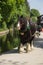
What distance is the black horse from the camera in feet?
29.8

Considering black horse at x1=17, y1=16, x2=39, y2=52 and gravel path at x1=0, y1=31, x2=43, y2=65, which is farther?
black horse at x1=17, y1=16, x2=39, y2=52

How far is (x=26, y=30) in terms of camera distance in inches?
367

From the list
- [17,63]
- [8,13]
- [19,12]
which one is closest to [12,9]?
[8,13]

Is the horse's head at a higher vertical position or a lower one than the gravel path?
higher

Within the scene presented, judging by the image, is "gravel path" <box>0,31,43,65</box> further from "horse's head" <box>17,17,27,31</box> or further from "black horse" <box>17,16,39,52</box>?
"horse's head" <box>17,17,27,31</box>

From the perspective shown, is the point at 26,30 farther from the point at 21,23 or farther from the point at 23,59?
the point at 23,59

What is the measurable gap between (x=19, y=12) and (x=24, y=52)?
14.2 meters

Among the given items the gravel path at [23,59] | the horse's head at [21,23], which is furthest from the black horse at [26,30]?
the gravel path at [23,59]

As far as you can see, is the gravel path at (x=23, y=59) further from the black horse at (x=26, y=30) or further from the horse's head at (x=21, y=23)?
the horse's head at (x=21, y=23)

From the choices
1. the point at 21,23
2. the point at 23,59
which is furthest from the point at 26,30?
the point at 23,59

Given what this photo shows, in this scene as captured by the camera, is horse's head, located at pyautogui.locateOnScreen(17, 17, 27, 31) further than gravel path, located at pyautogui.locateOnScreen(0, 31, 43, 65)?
Yes

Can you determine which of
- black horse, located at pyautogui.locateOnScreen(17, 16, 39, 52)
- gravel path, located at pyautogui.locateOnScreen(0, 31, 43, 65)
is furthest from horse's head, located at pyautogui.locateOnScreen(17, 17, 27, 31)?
gravel path, located at pyautogui.locateOnScreen(0, 31, 43, 65)

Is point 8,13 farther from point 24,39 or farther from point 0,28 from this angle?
point 0,28

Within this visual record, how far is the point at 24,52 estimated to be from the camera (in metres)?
9.61
